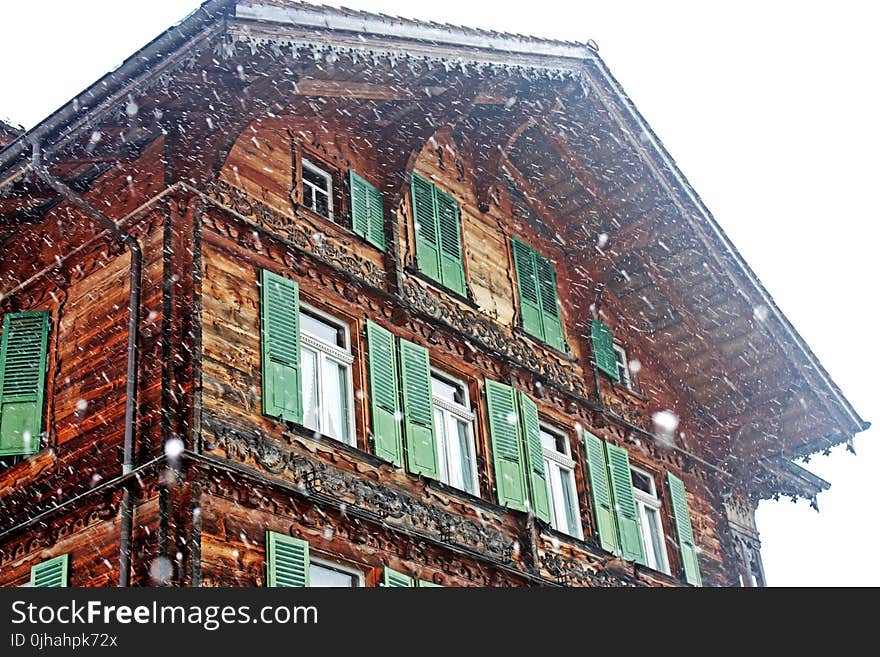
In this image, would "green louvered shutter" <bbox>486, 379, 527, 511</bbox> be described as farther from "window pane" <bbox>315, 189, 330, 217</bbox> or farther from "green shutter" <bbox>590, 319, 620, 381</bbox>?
"window pane" <bbox>315, 189, 330, 217</bbox>

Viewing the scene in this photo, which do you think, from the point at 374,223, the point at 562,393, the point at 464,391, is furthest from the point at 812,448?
the point at 374,223

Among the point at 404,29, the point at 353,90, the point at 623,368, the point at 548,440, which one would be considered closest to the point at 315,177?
the point at 353,90

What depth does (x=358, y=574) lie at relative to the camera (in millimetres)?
11445

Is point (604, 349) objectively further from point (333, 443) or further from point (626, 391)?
point (333, 443)

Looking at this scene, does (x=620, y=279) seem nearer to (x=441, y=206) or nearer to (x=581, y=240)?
(x=581, y=240)

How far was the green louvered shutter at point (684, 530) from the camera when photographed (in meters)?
16.3

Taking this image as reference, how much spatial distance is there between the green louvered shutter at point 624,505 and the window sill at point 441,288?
8.72ft

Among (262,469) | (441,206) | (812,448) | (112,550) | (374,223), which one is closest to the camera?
(112,550)

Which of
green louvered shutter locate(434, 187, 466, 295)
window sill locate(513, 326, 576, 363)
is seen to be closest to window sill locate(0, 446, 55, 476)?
green louvered shutter locate(434, 187, 466, 295)

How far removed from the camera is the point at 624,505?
607 inches

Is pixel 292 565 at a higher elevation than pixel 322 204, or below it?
below

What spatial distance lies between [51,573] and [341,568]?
2.48 metres

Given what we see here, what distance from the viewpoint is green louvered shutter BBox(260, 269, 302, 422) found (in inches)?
449

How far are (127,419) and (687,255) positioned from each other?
8775mm
